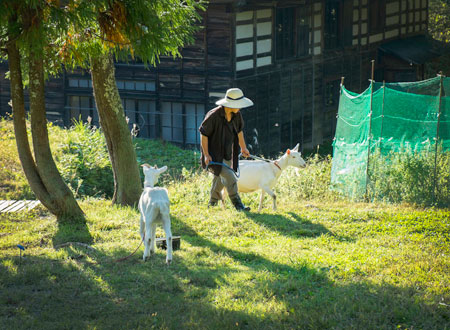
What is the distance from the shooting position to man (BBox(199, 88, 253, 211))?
9570mm

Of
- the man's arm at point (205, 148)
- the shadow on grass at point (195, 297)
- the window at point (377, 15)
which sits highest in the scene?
the window at point (377, 15)

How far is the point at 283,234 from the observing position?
874 cm

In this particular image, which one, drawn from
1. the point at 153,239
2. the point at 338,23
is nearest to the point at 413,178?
the point at 153,239

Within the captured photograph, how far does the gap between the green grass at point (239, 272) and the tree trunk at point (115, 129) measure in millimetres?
655

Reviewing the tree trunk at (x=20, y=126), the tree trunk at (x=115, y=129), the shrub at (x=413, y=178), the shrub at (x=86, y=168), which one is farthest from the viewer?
the shrub at (x=86, y=168)

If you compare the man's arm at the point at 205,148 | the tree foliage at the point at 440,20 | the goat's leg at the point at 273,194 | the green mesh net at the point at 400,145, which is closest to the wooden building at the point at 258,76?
the tree foliage at the point at 440,20

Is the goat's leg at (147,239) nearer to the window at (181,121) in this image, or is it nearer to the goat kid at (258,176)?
the goat kid at (258,176)

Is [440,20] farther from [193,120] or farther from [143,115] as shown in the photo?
[143,115]

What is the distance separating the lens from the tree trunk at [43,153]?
890 cm

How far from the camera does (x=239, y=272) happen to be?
6.98 m

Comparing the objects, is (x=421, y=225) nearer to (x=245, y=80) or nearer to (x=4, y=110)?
(x=245, y=80)

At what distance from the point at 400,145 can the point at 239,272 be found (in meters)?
5.37

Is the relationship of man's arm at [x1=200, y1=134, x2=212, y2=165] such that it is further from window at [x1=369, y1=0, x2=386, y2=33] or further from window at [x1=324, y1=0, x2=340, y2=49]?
window at [x1=369, y1=0, x2=386, y2=33]

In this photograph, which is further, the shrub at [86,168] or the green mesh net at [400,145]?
the shrub at [86,168]
